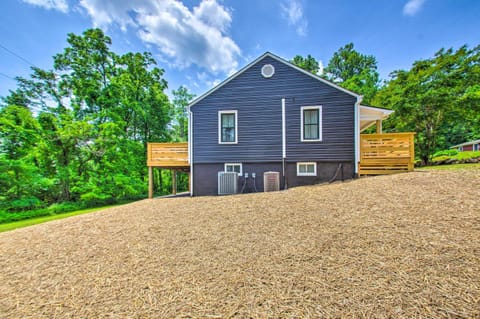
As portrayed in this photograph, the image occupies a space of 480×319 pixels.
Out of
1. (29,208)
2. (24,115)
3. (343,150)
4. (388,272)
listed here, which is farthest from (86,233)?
(24,115)

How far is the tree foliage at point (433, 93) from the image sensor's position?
440 inches

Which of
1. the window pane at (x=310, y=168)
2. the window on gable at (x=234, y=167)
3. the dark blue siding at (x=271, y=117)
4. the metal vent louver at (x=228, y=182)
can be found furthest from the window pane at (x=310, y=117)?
the metal vent louver at (x=228, y=182)

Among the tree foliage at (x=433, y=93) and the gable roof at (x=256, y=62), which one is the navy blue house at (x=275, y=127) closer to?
the gable roof at (x=256, y=62)

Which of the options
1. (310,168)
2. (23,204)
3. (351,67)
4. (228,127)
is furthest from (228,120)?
(351,67)

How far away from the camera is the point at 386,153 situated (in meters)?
7.74

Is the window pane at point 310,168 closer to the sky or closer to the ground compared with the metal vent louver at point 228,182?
closer to the sky

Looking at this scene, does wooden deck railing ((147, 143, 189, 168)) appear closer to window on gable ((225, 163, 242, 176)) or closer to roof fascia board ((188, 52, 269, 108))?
window on gable ((225, 163, 242, 176))

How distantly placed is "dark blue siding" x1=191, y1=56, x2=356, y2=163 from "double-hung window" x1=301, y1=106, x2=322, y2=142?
0.21 m

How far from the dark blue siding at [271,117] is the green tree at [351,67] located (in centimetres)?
1853

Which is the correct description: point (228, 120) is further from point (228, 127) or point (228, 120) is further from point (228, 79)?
point (228, 79)

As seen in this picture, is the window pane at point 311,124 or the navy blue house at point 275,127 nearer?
the navy blue house at point 275,127

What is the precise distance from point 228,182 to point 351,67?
27483 mm

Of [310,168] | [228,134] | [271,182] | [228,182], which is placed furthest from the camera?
[228,134]

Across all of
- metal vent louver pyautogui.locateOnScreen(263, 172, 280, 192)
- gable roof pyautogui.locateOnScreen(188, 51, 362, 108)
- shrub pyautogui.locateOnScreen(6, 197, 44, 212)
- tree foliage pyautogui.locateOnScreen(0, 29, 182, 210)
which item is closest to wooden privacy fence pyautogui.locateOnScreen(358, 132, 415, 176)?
gable roof pyautogui.locateOnScreen(188, 51, 362, 108)
